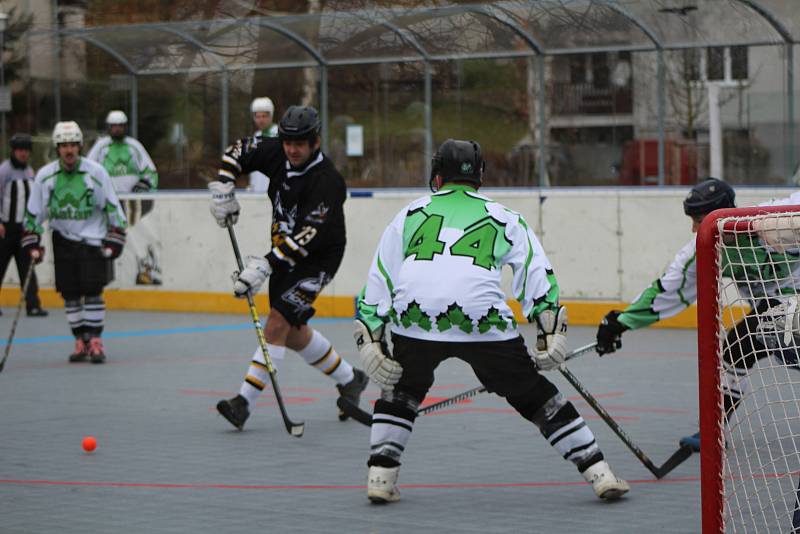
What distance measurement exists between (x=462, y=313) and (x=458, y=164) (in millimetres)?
581

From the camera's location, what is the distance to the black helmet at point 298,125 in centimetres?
777

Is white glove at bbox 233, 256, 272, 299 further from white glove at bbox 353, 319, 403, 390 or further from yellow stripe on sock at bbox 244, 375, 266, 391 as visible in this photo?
white glove at bbox 353, 319, 403, 390

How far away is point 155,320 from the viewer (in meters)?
14.9

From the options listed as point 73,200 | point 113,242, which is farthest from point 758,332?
point 73,200

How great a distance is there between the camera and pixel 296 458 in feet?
23.5

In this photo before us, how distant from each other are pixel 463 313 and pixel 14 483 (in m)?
2.07

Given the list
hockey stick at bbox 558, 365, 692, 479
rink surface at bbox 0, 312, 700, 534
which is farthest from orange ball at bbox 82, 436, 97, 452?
hockey stick at bbox 558, 365, 692, 479

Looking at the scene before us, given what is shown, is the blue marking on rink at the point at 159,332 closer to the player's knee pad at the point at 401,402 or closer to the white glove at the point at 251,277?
the white glove at the point at 251,277

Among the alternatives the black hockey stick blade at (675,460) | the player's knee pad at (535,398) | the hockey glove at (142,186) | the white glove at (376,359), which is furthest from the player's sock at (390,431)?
the hockey glove at (142,186)

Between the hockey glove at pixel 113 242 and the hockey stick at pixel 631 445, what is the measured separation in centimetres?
529

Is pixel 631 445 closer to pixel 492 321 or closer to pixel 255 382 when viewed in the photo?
pixel 492 321

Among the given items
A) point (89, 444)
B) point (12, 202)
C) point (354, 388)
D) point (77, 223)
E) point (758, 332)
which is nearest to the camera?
point (758, 332)

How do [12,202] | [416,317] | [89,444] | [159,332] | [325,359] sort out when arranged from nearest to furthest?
[416,317], [89,444], [325,359], [159,332], [12,202]

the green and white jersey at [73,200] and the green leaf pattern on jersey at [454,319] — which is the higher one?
the green and white jersey at [73,200]
